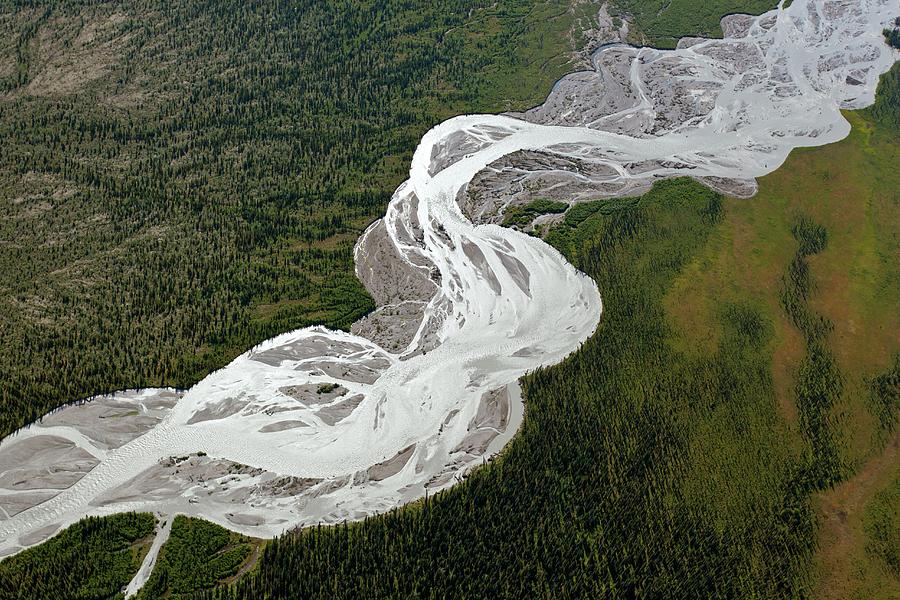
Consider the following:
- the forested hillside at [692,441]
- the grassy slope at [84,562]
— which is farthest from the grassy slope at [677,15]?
the grassy slope at [84,562]

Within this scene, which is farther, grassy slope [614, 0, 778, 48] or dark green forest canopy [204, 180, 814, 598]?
grassy slope [614, 0, 778, 48]

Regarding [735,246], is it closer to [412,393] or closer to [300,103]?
[412,393]

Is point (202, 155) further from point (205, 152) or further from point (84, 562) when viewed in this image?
point (84, 562)

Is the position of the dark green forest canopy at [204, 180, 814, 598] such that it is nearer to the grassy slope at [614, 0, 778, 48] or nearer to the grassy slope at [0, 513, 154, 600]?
the grassy slope at [0, 513, 154, 600]

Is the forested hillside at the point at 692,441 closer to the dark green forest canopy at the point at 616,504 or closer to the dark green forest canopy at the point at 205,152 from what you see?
the dark green forest canopy at the point at 616,504

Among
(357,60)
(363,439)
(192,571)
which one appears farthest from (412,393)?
(357,60)

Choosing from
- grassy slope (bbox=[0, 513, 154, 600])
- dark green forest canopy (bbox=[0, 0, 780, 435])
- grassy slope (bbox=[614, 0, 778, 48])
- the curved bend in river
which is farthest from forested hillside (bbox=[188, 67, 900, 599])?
grassy slope (bbox=[614, 0, 778, 48])
